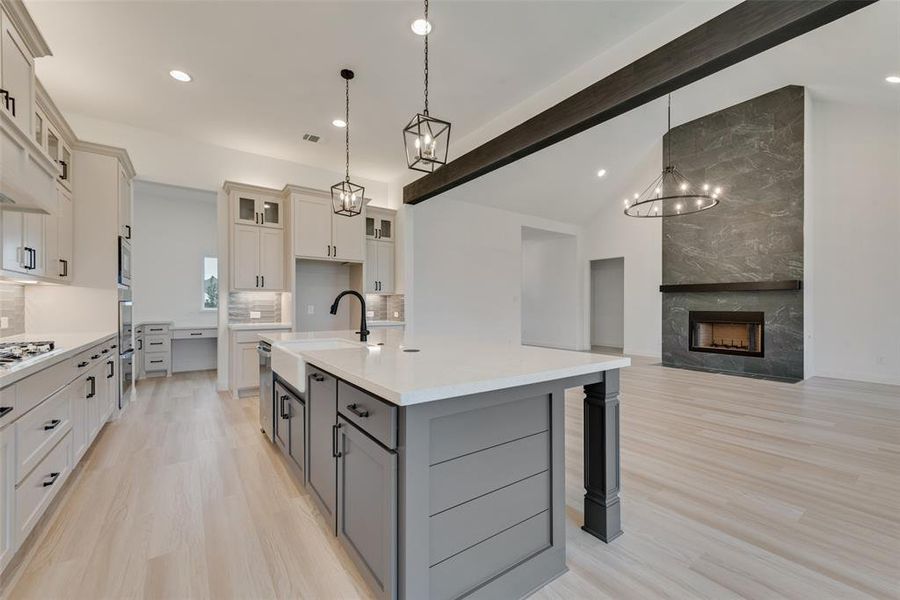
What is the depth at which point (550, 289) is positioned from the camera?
31.6ft

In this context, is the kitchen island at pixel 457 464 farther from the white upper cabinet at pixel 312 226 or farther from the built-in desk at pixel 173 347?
the built-in desk at pixel 173 347

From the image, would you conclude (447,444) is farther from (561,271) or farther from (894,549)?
(561,271)

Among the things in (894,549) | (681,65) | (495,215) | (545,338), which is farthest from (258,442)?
(545,338)

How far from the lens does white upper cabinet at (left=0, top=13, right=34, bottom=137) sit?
1.99 m

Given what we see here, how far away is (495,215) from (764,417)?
530 cm

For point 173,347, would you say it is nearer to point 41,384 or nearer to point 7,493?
point 41,384

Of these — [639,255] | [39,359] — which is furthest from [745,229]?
[39,359]

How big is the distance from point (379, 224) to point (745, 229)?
18.4ft

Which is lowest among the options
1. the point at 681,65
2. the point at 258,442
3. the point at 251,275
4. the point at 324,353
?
the point at 258,442

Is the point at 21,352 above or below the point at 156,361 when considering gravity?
above

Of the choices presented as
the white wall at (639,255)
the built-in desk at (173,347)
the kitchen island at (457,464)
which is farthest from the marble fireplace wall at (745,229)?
the built-in desk at (173,347)

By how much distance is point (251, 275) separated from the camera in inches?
198

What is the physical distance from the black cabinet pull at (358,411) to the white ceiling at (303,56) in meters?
2.85

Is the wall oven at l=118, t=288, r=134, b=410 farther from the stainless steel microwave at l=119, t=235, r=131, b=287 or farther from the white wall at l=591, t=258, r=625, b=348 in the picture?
the white wall at l=591, t=258, r=625, b=348
